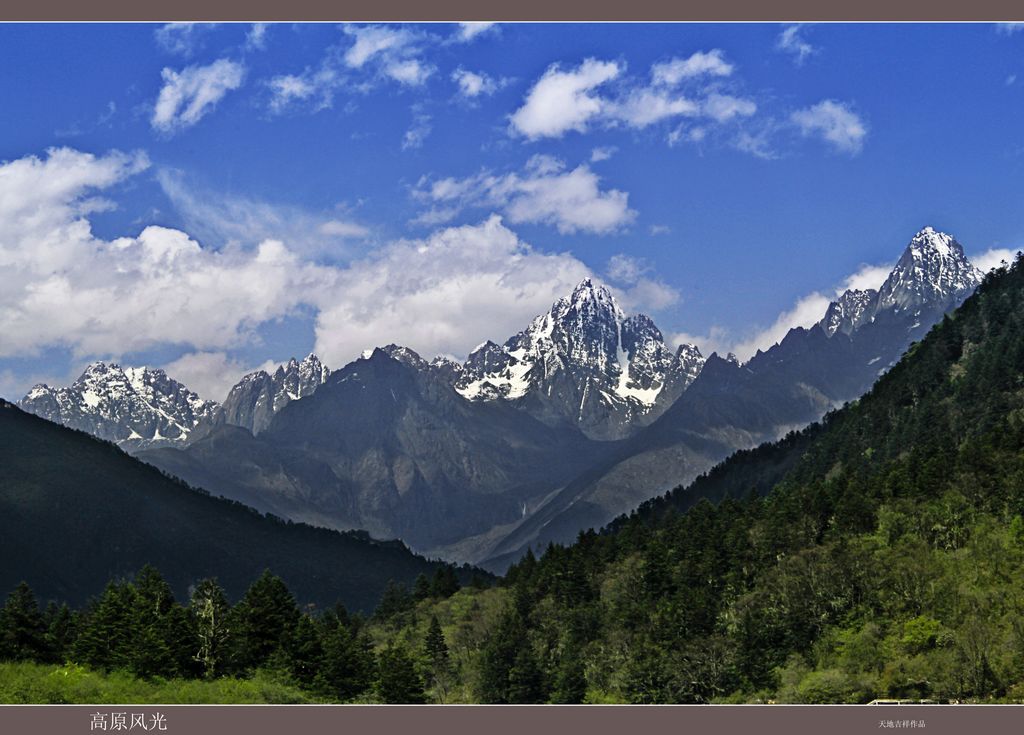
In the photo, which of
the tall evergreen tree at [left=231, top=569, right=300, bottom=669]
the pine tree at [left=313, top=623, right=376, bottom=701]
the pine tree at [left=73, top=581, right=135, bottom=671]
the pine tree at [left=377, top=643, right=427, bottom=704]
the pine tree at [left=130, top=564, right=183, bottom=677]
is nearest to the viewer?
the pine tree at [left=130, top=564, right=183, bottom=677]

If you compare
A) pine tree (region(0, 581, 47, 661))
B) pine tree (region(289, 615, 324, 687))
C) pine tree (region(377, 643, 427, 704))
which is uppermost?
pine tree (region(0, 581, 47, 661))

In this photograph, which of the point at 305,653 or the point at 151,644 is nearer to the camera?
the point at 151,644

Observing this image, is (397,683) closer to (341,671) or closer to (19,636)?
(341,671)

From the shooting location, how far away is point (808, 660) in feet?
558

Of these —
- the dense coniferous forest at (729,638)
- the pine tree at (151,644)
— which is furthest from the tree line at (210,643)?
the dense coniferous forest at (729,638)

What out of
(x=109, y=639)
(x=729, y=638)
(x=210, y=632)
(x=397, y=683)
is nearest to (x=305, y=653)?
(x=210, y=632)

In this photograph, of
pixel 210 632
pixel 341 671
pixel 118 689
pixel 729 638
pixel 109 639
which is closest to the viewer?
pixel 118 689

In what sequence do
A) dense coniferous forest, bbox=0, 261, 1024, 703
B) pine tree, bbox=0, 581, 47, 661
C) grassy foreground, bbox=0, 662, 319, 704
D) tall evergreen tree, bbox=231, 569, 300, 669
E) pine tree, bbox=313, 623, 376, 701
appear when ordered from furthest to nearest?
1. tall evergreen tree, bbox=231, 569, 300, 669
2. pine tree, bbox=313, 623, 376, 701
3. pine tree, bbox=0, 581, 47, 661
4. dense coniferous forest, bbox=0, 261, 1024, 703
5. grassy foreground, bbox=0, 662, 319, 704

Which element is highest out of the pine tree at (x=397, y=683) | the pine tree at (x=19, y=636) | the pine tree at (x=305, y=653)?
the pine tree at (x=19, y=636)

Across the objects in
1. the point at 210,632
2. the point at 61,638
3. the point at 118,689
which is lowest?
the point at 118,689

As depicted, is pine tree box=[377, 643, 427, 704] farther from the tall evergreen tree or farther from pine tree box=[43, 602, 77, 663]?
pine tree box=[43, 602, 77, 663]

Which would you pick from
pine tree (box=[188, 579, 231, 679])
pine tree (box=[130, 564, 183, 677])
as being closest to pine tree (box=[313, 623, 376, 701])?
pine tree (box=[188, 579, 231, 679])

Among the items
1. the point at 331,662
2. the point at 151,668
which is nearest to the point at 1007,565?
the point at 331,662

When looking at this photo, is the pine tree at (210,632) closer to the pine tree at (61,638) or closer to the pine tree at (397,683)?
the pine tree at (61,638)
